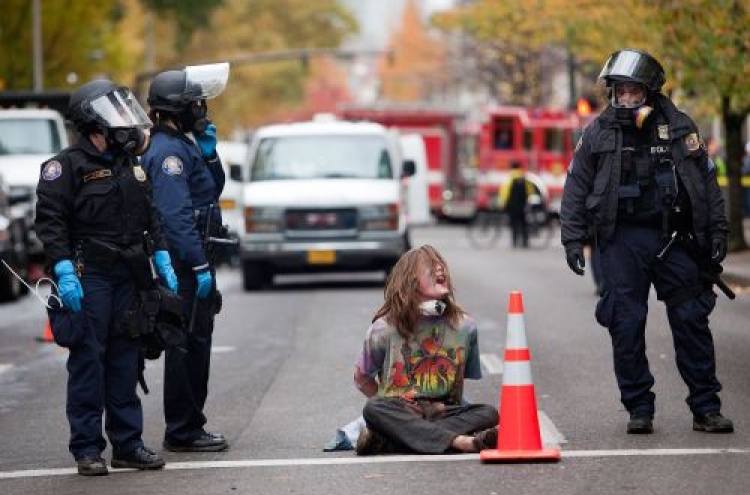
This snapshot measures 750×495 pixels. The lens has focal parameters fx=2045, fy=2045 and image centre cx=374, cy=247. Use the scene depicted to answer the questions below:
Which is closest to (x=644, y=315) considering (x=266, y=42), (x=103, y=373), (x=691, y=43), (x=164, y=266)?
(x=164, y=266)

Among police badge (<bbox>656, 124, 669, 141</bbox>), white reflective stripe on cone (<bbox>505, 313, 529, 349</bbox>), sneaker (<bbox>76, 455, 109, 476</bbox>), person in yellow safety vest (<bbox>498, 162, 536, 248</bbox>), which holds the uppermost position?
police badge (<bbox>656, 124, 669, 141</bbox>)

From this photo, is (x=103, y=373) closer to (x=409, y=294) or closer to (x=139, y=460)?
(x=139, y=460)

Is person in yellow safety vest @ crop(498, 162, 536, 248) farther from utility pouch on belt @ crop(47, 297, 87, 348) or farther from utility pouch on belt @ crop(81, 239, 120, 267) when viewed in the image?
utility pouch on belt @ crop(47, 297, 87, 348)

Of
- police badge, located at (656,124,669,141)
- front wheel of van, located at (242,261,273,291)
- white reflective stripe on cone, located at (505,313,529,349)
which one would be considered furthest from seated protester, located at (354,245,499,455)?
front wheel of van, located at (242,261,273,291)

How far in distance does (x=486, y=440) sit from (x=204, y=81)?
2.28 metres

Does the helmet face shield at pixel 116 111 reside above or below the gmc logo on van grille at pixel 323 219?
above

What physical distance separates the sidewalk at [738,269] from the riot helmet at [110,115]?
15138 millimetres

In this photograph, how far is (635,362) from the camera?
402 inches

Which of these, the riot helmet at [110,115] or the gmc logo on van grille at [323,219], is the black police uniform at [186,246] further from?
the gmc logo on van grille at [323,219]

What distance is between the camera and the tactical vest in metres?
10.2

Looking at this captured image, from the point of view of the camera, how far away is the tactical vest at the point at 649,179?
10.2m

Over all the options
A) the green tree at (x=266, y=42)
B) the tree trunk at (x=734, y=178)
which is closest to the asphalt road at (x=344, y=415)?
the tree trunk at (x=734, y=178)

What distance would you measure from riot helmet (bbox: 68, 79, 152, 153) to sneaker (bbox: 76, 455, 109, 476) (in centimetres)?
142

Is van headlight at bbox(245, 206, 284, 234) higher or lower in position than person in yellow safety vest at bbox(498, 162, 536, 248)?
higher
